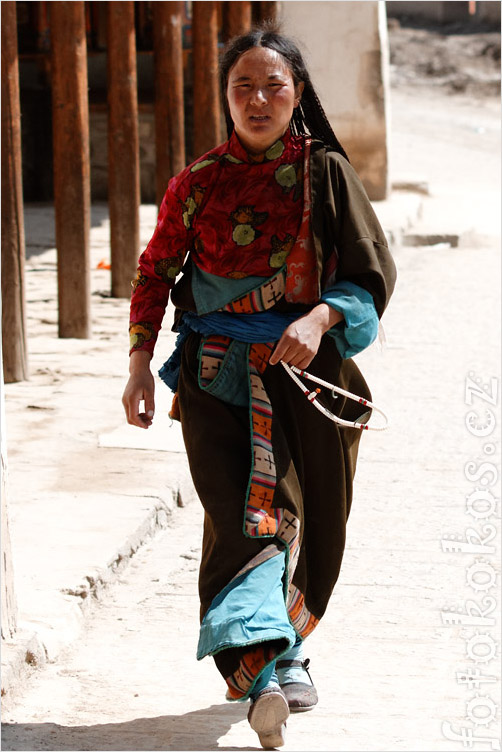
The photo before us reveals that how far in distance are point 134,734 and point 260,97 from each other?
1530 millimetres

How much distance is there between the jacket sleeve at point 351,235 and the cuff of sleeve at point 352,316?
0.10 ft

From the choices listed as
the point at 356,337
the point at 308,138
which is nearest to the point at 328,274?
the point at 356,337

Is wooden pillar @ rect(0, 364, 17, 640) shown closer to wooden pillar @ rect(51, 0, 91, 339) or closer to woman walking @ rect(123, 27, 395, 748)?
woman walking @ rect(123, 27, 395, 748)

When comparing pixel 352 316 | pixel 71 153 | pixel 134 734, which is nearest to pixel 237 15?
pixel 71 153

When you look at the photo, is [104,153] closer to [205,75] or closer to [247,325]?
[205,75]

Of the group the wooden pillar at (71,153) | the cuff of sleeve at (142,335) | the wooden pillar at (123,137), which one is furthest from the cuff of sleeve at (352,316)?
the wooden pillar at (123,137)

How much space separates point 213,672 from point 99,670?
31cm

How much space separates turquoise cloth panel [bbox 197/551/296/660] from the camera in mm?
2584

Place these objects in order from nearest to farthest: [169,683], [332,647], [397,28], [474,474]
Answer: [169,683]
[332,647]
[474,474]
[397,28]

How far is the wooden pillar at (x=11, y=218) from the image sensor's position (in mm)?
5973

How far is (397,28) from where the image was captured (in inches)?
1372

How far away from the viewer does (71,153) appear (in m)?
6.90

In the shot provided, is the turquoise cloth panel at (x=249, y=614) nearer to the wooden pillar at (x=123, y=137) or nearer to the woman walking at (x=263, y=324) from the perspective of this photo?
the woman walking at (x=263, y=324)

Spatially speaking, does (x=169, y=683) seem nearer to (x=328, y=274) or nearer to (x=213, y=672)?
(x=213, y=672)
